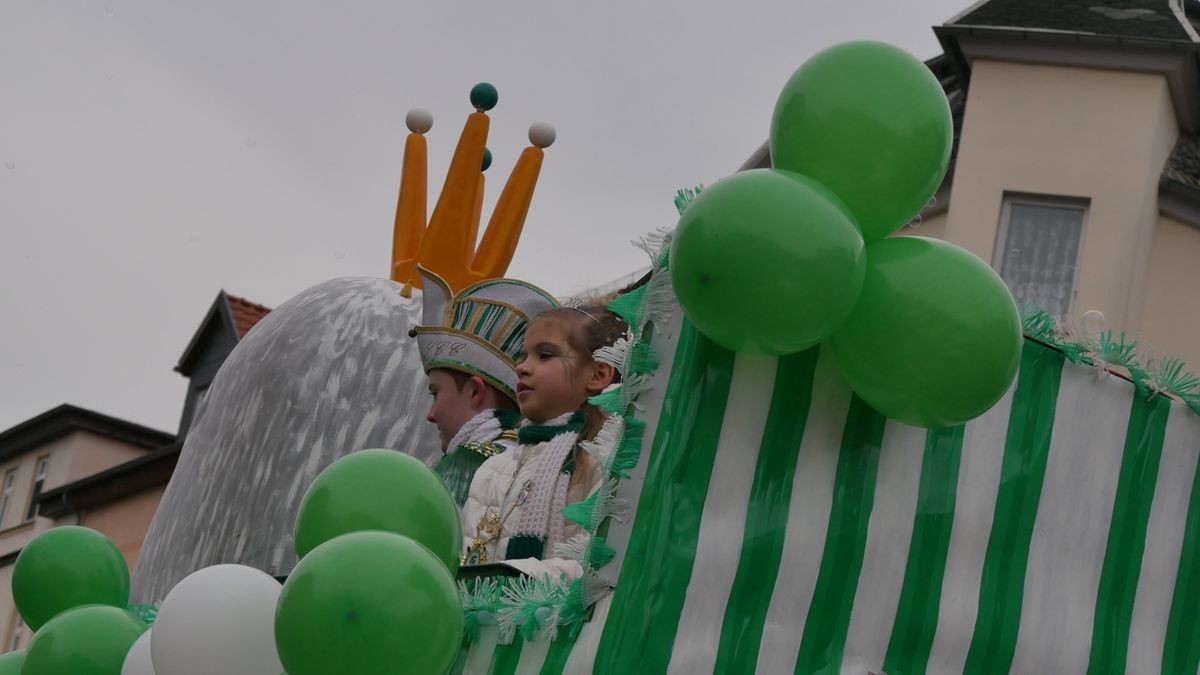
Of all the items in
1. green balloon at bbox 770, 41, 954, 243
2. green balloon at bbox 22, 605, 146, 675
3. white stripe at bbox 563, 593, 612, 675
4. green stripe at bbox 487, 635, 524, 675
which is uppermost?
green balloon at bbox 770, 41, 954, 243

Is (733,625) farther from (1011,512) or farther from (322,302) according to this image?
(322,302)

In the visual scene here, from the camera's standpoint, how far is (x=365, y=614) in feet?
9.95

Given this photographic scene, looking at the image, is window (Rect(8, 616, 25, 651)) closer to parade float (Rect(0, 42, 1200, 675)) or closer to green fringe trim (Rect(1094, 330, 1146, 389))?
parade float (Rect(0, 42, 1200, 675))

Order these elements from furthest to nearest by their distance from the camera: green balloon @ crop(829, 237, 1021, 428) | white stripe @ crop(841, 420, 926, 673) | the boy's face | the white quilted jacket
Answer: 1. the boy's face
2. the white quilted jacket
3. white stripe @ crop(841, 420, 926, 673)
4. green balloon @ crop(829, 237, 1021, 428)

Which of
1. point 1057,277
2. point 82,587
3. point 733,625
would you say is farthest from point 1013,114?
point 733,625

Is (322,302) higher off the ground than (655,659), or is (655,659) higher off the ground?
(322,302)

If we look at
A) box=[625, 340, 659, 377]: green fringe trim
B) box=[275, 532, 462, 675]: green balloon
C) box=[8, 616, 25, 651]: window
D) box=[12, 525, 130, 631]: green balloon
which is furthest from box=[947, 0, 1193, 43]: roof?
box=[8, 616, 25, 651]: window

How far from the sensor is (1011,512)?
3.47m

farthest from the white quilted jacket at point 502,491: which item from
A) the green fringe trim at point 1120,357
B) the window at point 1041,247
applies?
the window at point 1041,247

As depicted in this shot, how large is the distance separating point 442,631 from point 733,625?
483 mm

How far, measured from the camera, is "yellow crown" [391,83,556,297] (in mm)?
6227

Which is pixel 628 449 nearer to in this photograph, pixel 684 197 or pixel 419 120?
pixel 684 197

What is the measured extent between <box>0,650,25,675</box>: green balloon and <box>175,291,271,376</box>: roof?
15.9 m

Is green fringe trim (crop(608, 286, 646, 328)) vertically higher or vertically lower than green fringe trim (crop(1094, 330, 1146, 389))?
lower
